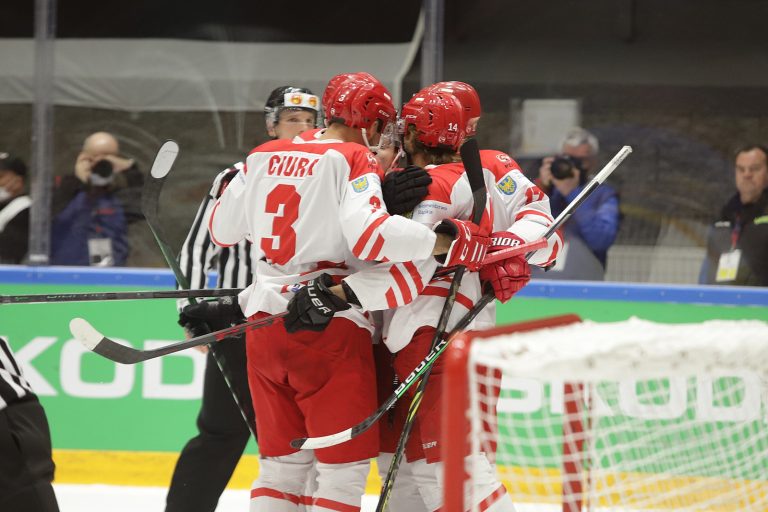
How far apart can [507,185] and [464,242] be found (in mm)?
303

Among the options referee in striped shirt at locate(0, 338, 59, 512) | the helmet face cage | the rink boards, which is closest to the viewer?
referee in striped shirt at locate(0, 338, 59, 512)

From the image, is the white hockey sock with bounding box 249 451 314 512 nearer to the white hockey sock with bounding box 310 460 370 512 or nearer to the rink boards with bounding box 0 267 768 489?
the white hockey sock with bounding box 310 460 370 512

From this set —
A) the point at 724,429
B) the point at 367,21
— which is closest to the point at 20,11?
the point at 367,21

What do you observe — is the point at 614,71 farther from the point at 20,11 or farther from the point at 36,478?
the point at 36,478

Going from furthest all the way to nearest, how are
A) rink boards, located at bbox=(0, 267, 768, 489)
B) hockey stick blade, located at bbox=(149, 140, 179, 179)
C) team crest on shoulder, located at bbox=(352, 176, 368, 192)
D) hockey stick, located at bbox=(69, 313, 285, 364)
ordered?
rink boards, located at bbox=(0, 267, 768, 489) < hockey stick blade, located at bbox=(149, 140, 179, 179) < team crest on shoulder, located at bbox=(352, 176, 368, 192) < hockey stick, located at bbox=(69, 313, 285, 364)

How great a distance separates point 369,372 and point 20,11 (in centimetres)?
245

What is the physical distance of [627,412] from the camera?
2305mm

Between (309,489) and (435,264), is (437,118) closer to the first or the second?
(435,264)

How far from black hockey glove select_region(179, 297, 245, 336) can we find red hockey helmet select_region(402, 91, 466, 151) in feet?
2.41

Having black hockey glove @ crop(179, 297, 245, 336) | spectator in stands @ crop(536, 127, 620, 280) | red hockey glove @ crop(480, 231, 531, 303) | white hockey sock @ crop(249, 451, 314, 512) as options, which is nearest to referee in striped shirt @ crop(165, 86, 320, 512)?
black hockey glove @ crop(179, 297, 245, 336)

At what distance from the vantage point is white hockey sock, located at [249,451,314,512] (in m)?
2.54

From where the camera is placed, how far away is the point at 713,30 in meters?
4.04

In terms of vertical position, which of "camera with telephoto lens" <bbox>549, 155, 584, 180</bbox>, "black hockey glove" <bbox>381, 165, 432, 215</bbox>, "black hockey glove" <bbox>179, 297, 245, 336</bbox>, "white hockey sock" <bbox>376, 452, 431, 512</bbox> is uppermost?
"camera with telephoto lens" <bbox>549, 155, 584, 180</bbox>

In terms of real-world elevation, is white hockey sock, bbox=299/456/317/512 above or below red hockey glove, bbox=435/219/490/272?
below
